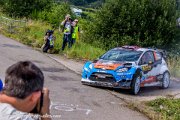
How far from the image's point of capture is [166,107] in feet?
38.7

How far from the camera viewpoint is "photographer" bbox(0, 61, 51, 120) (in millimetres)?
3210

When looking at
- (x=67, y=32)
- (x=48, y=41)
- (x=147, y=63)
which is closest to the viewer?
(x=147, y=63)

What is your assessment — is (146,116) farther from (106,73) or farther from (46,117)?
(46,117)

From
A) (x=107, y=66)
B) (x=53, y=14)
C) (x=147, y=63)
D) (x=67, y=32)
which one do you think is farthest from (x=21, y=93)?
(x=53, y=14)

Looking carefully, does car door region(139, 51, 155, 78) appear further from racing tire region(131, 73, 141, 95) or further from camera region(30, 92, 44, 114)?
camera region(30, 92, 44, 114)

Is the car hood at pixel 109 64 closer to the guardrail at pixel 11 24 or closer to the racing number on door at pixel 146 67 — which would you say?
the racing number on door at pixel 146 67

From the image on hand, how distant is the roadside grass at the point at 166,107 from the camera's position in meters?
10.5

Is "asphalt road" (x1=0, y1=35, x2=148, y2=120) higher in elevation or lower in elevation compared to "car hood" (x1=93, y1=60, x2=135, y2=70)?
lower

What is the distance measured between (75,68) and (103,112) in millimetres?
7051

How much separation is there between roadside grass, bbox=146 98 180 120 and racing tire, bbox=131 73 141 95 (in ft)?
3.80

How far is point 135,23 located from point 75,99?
1742 centimetres

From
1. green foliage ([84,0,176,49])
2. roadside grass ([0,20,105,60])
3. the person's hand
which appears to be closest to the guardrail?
roadside grass ([0,20,105,60])

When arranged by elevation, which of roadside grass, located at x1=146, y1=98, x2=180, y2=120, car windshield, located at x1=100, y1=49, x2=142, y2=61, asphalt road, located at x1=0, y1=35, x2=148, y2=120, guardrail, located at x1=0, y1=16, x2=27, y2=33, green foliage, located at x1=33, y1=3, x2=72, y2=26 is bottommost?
roadside grass, located at x1=146, y1=98, x2=180, y2=120

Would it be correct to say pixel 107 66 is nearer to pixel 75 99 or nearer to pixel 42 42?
pixel 75 99
